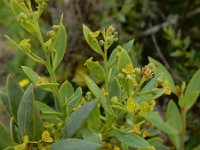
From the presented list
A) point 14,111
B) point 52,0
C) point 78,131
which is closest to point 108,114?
point 78,131

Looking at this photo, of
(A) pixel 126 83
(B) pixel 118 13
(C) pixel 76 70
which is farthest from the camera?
(B) pixel 118 13

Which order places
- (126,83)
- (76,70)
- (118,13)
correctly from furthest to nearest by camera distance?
(118,13) → (76,70) → (126,83)

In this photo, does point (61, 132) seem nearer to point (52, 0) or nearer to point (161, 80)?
point (161, 80)

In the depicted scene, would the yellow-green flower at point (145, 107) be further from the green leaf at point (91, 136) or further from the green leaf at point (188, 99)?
the green leaf at point (188, 99)

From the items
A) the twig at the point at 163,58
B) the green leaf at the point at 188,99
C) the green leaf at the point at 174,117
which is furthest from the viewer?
the twig at the point at 163,58

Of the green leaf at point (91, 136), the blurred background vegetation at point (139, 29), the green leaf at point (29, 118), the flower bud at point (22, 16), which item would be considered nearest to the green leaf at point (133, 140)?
the green leaf at point (91, 136)

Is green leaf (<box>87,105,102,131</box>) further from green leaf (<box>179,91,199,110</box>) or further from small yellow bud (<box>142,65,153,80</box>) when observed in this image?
green leaf (<box>179,91,199,110</box>)
